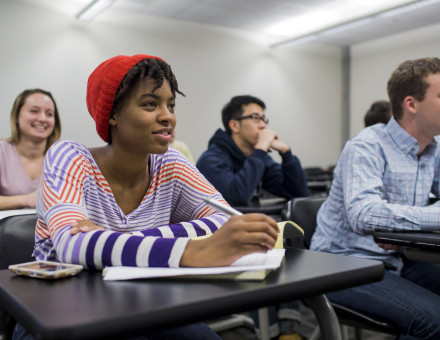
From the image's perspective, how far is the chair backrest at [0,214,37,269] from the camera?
1203 millimetres

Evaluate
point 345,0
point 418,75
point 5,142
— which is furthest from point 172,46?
point 418,75

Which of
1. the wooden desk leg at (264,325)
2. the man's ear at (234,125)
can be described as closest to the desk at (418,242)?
the wooden desk leg at (264,325)

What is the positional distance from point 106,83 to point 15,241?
1.68ft

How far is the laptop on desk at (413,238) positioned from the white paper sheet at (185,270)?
2.05 feet

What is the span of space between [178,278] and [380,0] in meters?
5.83

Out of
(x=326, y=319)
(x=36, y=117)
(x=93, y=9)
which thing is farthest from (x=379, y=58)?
(x=326, y=319)

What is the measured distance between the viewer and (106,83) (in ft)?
3.50

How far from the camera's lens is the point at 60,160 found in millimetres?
1028

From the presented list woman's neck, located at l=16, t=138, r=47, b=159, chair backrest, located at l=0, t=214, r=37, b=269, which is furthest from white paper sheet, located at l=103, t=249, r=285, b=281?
woman's neck, located at l=16, t=138, r=47, b=159

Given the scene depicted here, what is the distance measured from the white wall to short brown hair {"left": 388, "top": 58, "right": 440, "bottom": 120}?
202 inches

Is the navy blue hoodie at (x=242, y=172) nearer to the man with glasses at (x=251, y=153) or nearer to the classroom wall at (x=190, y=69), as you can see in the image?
the man with glasses at (x=251, y=153)

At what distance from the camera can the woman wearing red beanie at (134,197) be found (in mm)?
776

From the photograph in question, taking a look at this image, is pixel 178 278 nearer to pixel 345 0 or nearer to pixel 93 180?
pixel 93 180

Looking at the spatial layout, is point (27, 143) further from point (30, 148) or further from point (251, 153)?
point (251, 153)
